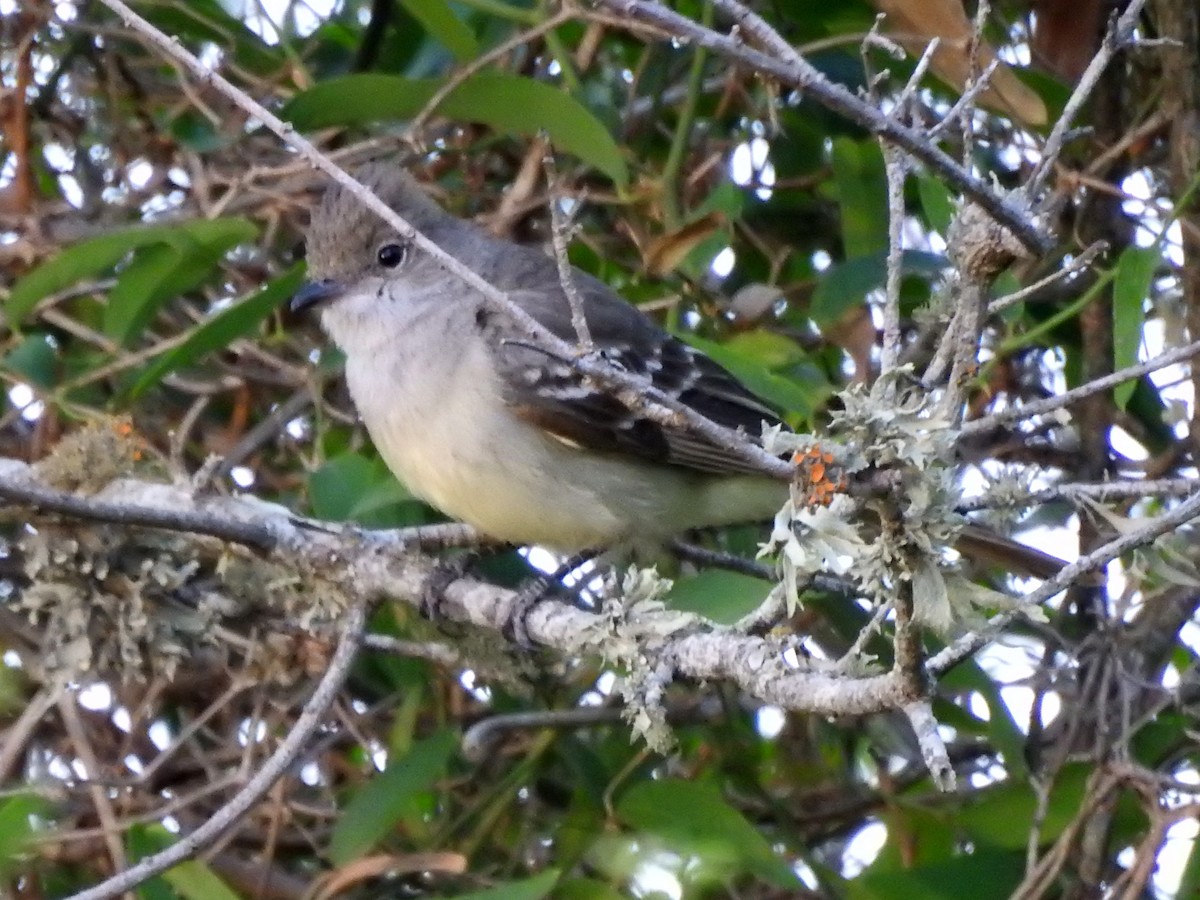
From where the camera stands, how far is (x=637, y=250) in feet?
13.8

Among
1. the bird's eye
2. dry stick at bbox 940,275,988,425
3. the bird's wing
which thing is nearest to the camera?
dry stick at bbox 940,275,988,425

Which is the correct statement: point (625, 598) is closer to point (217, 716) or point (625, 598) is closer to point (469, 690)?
point (469, 690)

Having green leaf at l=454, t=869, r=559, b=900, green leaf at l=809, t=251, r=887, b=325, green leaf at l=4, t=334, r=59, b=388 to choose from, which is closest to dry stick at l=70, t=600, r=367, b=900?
green leaf at l=454, t=869, r=559, b=900

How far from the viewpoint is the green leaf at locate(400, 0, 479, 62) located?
3553 mm

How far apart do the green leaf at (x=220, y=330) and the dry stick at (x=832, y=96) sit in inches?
69.3

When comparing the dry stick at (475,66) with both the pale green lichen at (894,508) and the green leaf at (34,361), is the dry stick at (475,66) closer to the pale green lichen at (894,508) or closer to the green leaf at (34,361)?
the green leaf at (34,361)

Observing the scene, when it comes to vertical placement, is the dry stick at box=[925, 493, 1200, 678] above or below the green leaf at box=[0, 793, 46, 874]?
above

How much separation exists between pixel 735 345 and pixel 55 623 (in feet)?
4.93

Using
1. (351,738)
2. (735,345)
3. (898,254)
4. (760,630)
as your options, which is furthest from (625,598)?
(351,738)

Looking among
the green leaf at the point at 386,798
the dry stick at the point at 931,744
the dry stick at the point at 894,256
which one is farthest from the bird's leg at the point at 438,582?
the dry stick at the point at 931,744

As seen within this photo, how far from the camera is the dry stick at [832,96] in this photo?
1760 mm

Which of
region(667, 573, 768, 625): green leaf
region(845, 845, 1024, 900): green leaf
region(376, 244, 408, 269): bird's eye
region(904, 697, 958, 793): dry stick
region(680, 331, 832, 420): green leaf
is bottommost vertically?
region(845, 845, 1024, 900): green leaf

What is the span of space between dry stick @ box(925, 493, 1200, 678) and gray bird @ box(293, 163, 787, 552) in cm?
183

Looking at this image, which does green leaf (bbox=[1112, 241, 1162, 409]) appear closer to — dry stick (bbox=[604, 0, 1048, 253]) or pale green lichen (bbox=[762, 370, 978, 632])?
dry stick (bbox=[604, 0, 1048, 253])
